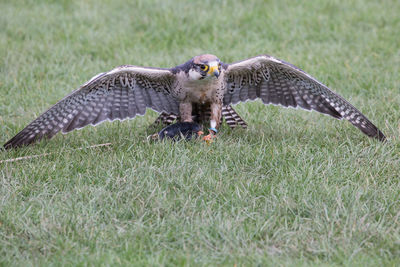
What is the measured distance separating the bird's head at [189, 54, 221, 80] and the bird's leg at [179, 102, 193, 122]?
0.44m

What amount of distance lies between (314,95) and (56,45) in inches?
169

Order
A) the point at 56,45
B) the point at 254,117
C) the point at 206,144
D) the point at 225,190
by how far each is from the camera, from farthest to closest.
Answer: the point at 56,45 < the point at 254,117 < the point at 206,144 < the point at 225,190

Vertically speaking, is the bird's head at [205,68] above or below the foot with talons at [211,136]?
above

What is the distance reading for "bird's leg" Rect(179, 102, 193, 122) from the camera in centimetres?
579

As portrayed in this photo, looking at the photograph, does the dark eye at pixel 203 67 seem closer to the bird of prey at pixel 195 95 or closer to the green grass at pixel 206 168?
the bird of prey at pixel 195 95

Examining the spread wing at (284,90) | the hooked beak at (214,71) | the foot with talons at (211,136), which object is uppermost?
the hooked beak at (214,71)

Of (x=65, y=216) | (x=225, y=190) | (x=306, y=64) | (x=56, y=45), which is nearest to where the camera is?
(x=65, y=216)

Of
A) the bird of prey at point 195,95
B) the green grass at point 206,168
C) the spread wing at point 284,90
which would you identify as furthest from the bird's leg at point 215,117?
the spread wing at point 284,90

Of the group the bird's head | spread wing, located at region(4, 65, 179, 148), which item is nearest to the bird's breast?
the bird's head

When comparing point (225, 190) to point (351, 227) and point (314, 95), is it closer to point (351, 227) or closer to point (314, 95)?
point (351, 227)

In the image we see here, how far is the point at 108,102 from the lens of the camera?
18.7ft

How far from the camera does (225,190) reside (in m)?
4.45

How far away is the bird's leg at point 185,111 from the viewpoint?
579cm

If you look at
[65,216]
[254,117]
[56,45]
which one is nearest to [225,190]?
[65,216]
